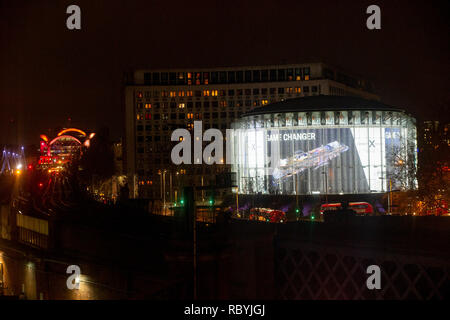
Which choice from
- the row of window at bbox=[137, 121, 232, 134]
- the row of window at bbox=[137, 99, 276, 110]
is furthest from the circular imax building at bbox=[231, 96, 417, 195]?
the row of window at bbox=[137, 99, 276, 110]

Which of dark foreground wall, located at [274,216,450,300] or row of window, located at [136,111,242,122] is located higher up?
row of window, located at [136,111,242,122]

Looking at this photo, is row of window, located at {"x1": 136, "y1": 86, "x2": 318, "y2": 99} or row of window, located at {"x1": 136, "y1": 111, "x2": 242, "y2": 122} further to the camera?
row of window, located at {"x1": 136, "y1": 111, "x2": 242, "y2": 122}

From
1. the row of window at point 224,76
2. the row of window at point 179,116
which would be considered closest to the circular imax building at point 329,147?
the row of window at point 224,76

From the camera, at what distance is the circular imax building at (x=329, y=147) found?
51250 mm

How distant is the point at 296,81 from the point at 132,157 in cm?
3133

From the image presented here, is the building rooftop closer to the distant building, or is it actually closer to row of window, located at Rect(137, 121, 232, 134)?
the distant building

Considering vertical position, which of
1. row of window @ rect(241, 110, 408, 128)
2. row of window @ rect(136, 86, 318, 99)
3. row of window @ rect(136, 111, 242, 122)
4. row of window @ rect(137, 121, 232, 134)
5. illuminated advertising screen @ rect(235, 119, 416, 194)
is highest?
row of window @ rect(136, 86, 318, 99)

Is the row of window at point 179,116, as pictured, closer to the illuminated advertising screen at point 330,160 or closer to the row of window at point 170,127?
the row of window at point 170,127

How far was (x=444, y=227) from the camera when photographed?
1470 cm

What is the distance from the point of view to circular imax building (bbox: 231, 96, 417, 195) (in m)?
51.2

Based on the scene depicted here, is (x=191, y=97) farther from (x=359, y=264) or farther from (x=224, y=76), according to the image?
(x=359, y=264)

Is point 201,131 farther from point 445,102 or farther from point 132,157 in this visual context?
point 445,102

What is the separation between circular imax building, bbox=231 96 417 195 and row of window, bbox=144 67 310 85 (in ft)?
135
